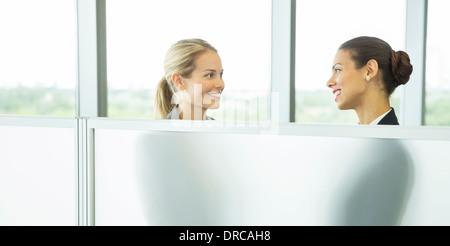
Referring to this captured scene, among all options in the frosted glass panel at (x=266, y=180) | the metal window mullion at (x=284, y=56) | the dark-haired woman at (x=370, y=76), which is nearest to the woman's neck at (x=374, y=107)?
the dark-haired woman at (x=370, y=76)

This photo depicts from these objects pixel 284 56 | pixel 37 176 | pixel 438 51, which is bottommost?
pixel 37 176

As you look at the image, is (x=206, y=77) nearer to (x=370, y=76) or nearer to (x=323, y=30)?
(x=370, y=76)

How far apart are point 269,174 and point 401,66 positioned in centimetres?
102

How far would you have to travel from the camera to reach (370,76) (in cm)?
163

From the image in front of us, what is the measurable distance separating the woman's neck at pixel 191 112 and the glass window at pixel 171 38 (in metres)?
1.21

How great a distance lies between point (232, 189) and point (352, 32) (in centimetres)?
280

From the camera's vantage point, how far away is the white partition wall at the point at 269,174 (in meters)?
0.70

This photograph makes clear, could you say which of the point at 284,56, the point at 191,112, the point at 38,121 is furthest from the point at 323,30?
the point at 38,121

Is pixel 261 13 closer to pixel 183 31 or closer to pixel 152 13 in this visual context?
pixel 183 31

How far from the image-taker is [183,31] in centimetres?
375

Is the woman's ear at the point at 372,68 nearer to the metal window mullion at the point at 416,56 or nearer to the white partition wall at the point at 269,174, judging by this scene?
the metal window mullion at the point at 416,56

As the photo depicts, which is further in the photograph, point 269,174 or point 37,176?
point 37,176

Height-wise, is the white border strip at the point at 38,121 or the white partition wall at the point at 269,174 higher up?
the white border strip at the point at 38,121

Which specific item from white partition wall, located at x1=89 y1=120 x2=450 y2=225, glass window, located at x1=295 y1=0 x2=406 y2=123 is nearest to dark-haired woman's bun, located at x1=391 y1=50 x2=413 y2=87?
white partition wall, located at x1=89 y1=120 x2=450 y2=225
